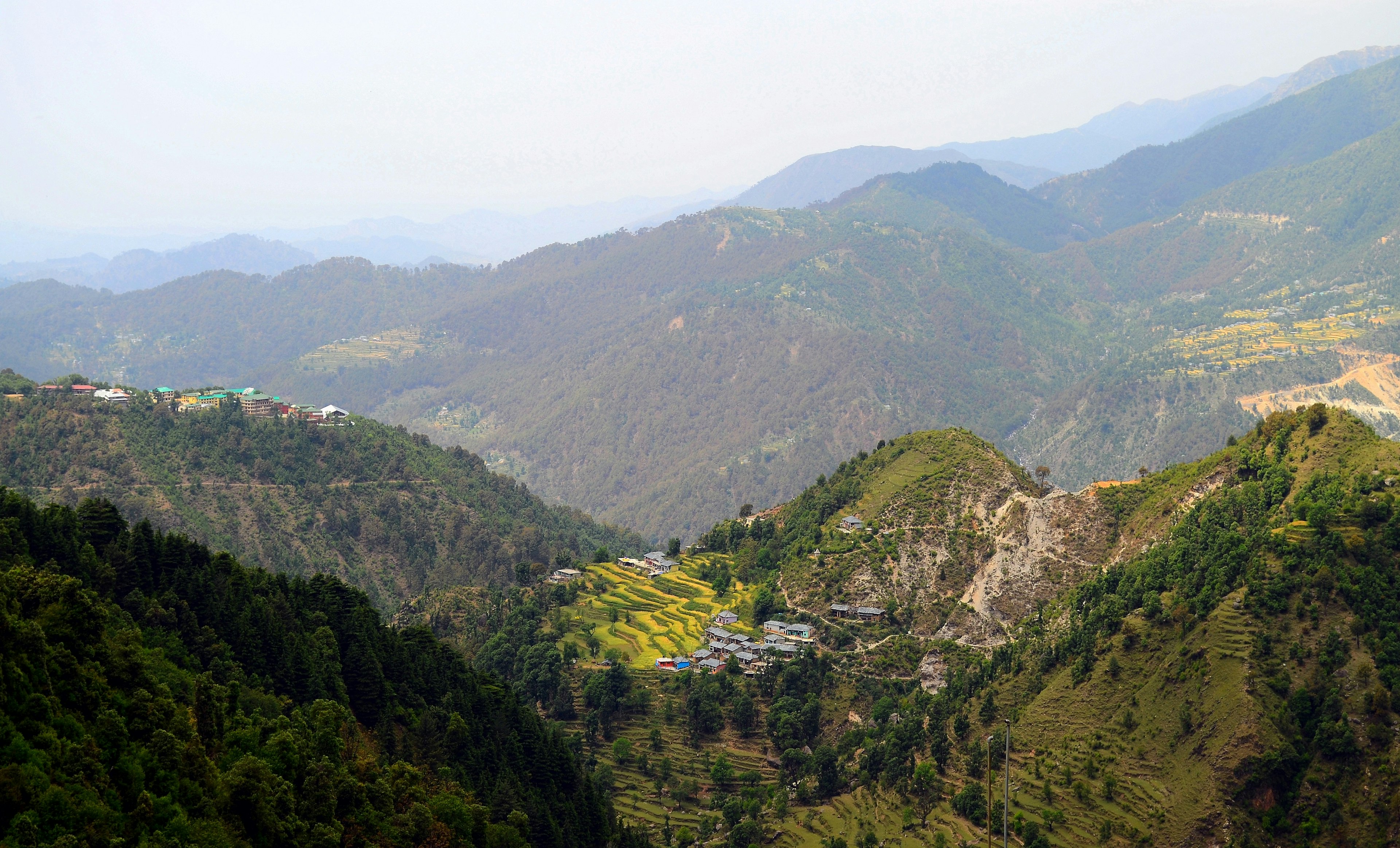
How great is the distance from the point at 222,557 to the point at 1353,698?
52.8 meters

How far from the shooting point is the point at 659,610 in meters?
88.9

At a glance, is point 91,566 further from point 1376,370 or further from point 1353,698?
point 1376,370

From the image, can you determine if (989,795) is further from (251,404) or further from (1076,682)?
(251,404)

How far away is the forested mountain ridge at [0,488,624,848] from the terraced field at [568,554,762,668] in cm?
2086

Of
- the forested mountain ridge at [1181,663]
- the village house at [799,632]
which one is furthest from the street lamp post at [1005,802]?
the village house at [799,632]

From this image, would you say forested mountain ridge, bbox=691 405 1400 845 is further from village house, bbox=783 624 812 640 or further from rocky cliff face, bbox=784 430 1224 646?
village house, bbox=783 624 812 640

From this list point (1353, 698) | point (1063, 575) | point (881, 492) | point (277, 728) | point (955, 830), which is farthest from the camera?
point (881, 492)

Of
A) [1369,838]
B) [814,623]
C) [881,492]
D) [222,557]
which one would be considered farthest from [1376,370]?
[222,557]

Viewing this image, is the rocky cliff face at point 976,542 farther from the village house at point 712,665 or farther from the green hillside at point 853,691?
the village house at point 712,665

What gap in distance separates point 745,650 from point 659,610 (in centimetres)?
1327

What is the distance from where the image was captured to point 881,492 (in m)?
89.1

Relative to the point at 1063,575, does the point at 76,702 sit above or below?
above

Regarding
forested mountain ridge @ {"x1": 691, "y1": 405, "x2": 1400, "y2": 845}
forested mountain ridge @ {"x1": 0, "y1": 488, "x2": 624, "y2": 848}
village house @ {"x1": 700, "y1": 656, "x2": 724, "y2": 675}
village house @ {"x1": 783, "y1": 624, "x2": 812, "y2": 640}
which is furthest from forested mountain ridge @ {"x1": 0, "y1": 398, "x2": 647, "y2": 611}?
forested mountain ridge @ {"x1": 0, "y1": 488, "x2": 624, "y2": 848}

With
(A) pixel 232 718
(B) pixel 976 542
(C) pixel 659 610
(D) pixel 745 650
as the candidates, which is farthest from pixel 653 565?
(A) pixel 232 718
